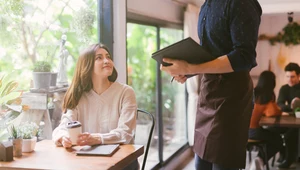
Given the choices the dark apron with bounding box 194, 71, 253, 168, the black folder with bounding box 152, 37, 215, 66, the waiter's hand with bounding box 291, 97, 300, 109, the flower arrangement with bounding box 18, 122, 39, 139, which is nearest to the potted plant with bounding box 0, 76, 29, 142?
the flower arrangement with bounding box 18, 122, 39, 139

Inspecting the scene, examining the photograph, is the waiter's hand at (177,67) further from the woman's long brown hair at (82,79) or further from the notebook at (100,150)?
the woman's long brown hair at (82,79)

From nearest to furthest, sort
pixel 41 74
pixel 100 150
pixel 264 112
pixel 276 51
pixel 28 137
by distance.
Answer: pixel 100 150
pixel 28 137
pixel 41 74
pixel 264 112
pixel 276 51

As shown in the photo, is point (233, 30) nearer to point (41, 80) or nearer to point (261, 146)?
point (41, 80)

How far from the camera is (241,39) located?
1.62 m

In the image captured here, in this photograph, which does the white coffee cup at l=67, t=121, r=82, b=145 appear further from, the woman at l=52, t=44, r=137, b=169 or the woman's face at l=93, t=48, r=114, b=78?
the woman's face at l=93, t=48, r=114, b=78

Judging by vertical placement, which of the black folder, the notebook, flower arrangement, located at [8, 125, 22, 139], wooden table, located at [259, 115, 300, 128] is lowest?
wooden table, located at [259, 115, 300, 128]

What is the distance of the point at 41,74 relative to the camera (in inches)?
104

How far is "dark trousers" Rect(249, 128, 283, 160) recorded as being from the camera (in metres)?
4.21

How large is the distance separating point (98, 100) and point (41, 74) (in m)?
0.49

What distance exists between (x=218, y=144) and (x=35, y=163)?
2.66 feet

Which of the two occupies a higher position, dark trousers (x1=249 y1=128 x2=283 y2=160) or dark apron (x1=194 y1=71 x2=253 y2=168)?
dark apron (x1=194 y1=71 x2=253 y2=168)

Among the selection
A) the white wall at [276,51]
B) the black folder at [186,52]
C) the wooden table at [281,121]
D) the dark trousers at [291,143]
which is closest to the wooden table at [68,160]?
the black folder at [186,52]

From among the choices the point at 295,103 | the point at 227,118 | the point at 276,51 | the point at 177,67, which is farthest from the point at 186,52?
the point at 276,51

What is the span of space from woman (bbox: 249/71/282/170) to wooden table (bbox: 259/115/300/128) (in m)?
0.08
